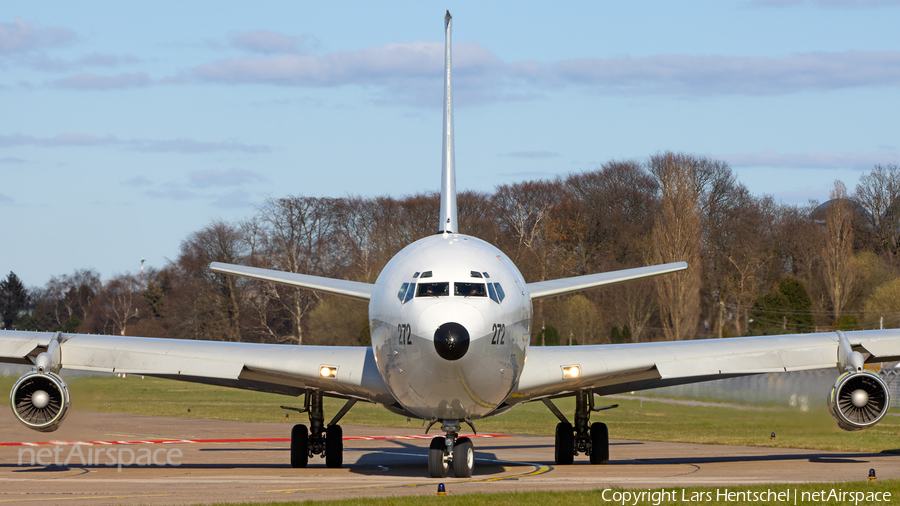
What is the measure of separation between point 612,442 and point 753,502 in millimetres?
14787

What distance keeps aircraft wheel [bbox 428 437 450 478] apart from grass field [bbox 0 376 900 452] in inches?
304

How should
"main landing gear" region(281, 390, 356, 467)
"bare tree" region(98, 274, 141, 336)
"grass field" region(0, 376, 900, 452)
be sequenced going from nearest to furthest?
"main landing gear" region(281, 390, 356, 467) → "grass field" region(0, 376, 900, 452) → "bare tree" region(98, 274, 141, 336)

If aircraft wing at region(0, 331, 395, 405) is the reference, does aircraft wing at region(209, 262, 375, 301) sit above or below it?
above

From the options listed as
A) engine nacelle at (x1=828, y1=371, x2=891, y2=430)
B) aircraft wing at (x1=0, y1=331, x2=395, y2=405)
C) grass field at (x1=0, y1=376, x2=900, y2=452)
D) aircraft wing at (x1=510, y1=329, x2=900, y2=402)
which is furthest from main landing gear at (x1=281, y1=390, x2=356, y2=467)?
engine nacelle at (x1=828, y1=371, x2=891, y2=430)

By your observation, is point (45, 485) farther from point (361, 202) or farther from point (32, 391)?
point (361, 202)

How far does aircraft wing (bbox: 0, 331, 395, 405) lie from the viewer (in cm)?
1845

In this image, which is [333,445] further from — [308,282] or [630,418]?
[630,418]

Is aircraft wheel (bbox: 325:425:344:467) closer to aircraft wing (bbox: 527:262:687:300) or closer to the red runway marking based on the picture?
aircraft wing (bbox: 527:262:687:300)

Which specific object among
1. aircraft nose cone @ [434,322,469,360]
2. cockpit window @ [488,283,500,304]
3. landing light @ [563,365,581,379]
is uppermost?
cockpit window @ [488,283,500,304]

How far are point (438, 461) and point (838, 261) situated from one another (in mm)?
57133

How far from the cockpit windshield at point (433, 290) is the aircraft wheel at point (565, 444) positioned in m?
6.87

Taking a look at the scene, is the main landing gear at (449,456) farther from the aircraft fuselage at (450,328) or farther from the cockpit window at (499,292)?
the cockpit window at (499,292)

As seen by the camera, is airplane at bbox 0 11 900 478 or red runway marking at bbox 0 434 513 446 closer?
airplane at bbox 0 11 900 478

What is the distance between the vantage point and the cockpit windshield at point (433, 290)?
15.2m
